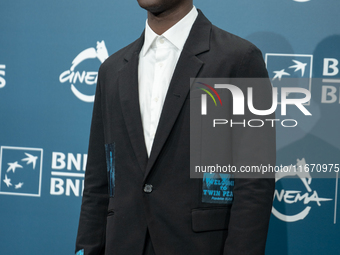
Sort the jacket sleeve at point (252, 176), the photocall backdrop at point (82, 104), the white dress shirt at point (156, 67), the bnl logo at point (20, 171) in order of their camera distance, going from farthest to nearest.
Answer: the bnl logo at point (20, 171) < the photocall backdrop at point (82, 104) < the white dress shirt at point (156, 67) < the jacket sleeve at point (252, 176)

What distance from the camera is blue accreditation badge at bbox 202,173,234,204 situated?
1.05 metres

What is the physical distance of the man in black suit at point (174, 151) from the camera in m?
1.00

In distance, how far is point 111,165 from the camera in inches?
47.0

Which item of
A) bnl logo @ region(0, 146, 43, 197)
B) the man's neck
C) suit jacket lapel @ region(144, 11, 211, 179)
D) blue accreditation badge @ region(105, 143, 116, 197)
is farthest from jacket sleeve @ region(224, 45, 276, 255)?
bnl logo @ region(0, 146, 43, 197)

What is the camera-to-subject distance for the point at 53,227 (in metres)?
2.01

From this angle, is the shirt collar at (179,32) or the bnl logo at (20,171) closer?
the shirt collar at (179,32)

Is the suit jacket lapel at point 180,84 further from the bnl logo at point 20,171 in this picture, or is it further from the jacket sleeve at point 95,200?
the bnl logo at point 20,171

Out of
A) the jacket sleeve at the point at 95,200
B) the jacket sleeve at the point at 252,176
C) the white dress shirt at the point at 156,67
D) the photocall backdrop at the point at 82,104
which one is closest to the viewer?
the jacket sleeve at the point at 252,176

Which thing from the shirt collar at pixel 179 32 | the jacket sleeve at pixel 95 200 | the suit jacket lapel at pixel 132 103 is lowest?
the jacket sleeve at pixel 95 200

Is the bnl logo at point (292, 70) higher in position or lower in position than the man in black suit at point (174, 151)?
higher

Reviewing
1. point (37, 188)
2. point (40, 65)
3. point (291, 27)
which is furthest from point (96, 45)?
point (291, 27)

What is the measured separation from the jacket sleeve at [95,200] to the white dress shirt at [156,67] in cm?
22

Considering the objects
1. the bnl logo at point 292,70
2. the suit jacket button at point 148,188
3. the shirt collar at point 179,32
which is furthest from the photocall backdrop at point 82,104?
the suit jacket button at point 148,188

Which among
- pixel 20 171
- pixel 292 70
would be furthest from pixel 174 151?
pixel 20 171
